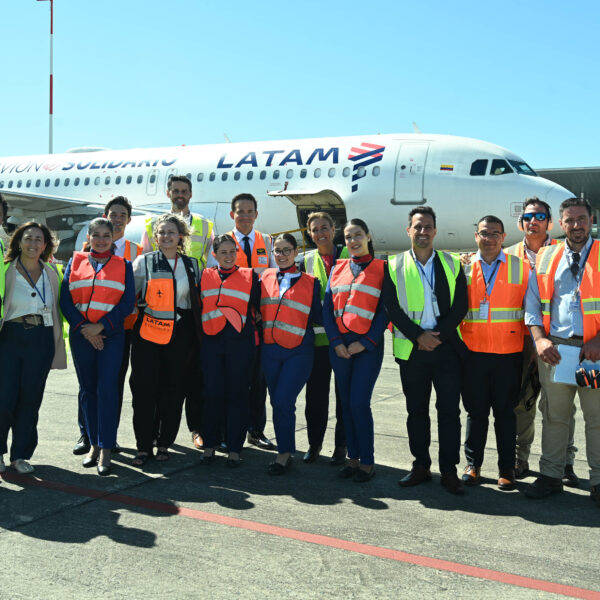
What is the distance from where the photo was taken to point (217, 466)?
4953 millimetres

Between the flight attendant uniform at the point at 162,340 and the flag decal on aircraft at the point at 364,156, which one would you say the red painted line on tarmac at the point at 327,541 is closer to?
the flight attendant uniform at the point at 162,340

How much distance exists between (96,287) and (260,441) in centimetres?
187

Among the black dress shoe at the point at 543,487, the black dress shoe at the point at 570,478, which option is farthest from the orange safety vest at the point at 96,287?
the black dress shoe at the point at 570,478

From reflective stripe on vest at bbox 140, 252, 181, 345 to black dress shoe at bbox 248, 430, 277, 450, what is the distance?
1.26m

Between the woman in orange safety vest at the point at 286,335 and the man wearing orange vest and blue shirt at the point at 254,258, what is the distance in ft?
2.07

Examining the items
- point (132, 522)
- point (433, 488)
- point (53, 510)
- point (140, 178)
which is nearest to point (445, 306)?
point (433, 488)

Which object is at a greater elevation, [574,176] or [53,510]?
[574,176]

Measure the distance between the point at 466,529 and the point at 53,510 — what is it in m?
2.39

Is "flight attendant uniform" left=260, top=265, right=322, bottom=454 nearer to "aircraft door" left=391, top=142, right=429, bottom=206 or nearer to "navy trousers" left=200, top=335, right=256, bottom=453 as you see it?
"navy trousers" left=200, top=335, right=256, bottom=453

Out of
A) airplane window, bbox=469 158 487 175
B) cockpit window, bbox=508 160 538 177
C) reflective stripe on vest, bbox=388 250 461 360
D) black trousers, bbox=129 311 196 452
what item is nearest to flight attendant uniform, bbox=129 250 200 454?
black trousers, bbox=129 311 196 452

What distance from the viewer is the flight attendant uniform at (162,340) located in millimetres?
4926

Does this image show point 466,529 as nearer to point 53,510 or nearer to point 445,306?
point 445,306

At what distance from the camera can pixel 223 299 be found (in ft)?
16.3

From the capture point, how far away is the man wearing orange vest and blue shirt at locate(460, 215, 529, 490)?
14.7ft
